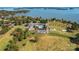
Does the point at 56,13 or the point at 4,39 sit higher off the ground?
the point at 56,13

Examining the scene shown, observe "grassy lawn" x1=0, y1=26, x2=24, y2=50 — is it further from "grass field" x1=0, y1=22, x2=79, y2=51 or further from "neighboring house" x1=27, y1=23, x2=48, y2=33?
"neighboring house" x1=27, y1=23, x2=48, y2=33

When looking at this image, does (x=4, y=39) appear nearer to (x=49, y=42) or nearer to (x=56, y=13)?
(x=49, y=42)

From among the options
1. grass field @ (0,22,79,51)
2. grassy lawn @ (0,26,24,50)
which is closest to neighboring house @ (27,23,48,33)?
grass field @ (0,22,79,51)

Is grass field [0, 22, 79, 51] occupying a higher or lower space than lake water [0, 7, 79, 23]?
lower

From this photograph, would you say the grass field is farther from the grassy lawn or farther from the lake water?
the lake water

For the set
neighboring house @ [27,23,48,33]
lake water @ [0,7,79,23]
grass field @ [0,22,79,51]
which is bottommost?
grass field @ [0,22,79,51]

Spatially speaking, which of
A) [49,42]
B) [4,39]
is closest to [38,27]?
[49,42]

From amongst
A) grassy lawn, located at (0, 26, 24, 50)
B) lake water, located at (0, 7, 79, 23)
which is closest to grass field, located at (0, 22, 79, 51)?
grassy lawn, located at (0, 26, 24, 50)

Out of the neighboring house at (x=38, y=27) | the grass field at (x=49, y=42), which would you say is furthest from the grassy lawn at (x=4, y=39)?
the neighboring house at (x=38, y=27)

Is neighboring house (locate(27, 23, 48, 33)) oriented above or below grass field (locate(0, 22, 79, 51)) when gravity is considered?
above

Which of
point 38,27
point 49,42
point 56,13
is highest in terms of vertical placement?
point 56,13
